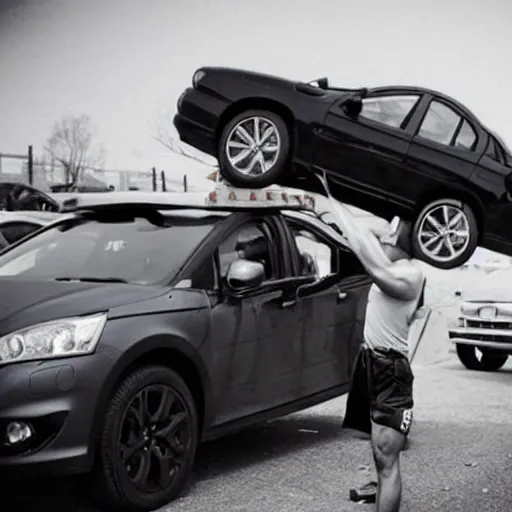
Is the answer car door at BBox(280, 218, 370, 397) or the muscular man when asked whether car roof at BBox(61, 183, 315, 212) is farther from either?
the muscular man

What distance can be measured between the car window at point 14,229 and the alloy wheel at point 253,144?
256 cm

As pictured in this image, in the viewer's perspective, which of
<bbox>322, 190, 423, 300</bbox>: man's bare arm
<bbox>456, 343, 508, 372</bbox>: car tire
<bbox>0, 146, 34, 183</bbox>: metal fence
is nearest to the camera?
<bbox>322, 190, 423, 300</bbox>: man's bare arm

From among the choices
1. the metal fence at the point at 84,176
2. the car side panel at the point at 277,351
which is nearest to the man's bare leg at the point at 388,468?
the car side panel at the point at 277,351

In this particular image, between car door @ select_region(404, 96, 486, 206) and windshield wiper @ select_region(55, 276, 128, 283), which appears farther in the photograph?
car door @ select_region(404, 96, 486, 206)

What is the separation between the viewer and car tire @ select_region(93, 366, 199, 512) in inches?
157

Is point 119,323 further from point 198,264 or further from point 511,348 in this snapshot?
point 511,348

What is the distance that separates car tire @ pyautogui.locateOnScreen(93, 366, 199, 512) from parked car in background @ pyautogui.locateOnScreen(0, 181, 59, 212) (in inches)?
151

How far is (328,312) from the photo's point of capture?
5598mm

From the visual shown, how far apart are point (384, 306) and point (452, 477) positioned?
1.48 m

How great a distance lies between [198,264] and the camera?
4738 millimetres

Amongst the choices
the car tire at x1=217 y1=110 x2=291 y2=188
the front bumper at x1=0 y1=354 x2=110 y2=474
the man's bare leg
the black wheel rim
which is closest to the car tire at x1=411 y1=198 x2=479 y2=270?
the car tire at x1=217 y1=110 x2=291 y2=188

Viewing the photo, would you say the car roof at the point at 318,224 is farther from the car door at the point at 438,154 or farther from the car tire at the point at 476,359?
the car tire at the point at 476,359

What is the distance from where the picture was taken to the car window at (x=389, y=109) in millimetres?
5887

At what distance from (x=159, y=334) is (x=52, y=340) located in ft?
1.77
